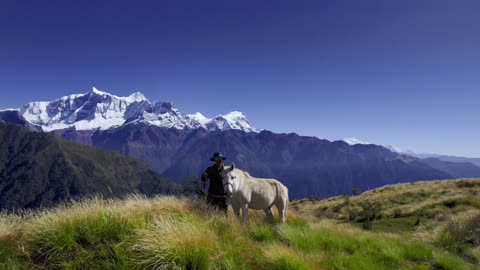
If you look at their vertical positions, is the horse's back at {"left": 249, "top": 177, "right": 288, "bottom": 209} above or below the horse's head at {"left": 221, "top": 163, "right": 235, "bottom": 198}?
below

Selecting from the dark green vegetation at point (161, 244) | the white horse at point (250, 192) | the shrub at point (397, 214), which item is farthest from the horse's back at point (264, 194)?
the shrub at point (397, 214)

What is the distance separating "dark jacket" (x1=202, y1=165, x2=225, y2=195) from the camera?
12.3 meters

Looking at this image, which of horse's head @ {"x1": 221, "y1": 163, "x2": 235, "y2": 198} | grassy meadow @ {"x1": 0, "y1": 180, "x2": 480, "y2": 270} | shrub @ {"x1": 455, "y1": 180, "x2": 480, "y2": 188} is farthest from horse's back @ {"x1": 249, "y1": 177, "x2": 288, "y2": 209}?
shrub @ {"x1": 455, "y1": 180, "x2": 480, "y2": 188}

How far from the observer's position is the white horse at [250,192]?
37.6 feet

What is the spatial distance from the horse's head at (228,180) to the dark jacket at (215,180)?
86 cm

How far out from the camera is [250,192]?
13.0 m

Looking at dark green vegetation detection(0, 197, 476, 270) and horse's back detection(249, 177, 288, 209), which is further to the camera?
horse's back detection(249, 177, 288, 209)

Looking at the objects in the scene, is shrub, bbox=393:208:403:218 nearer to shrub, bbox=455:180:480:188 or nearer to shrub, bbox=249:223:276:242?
shrub, bbox=455:180:480:188

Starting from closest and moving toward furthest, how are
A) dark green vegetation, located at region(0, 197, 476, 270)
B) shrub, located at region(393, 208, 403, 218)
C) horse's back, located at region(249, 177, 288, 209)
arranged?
dark green vegetation, located at region(0, 197, 476, 270), horse's back, located at region(249, 177, 288, 209), shrub, located at region(393, 208, 403, 218)

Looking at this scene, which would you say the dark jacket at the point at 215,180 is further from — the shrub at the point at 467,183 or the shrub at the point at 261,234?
the shrub at the point at 467,183

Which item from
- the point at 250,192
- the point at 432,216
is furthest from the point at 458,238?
the point at 432,216

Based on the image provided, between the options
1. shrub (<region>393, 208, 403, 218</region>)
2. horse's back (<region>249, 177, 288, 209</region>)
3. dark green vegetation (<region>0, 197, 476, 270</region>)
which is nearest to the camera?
dark green vegetation (<region>0, 197, 476, 270</region>)

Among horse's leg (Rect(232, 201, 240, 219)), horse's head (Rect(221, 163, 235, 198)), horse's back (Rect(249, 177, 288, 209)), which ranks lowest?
horse's leg (Rect(232, 201, 240, 219))

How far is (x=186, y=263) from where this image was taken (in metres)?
6.91
